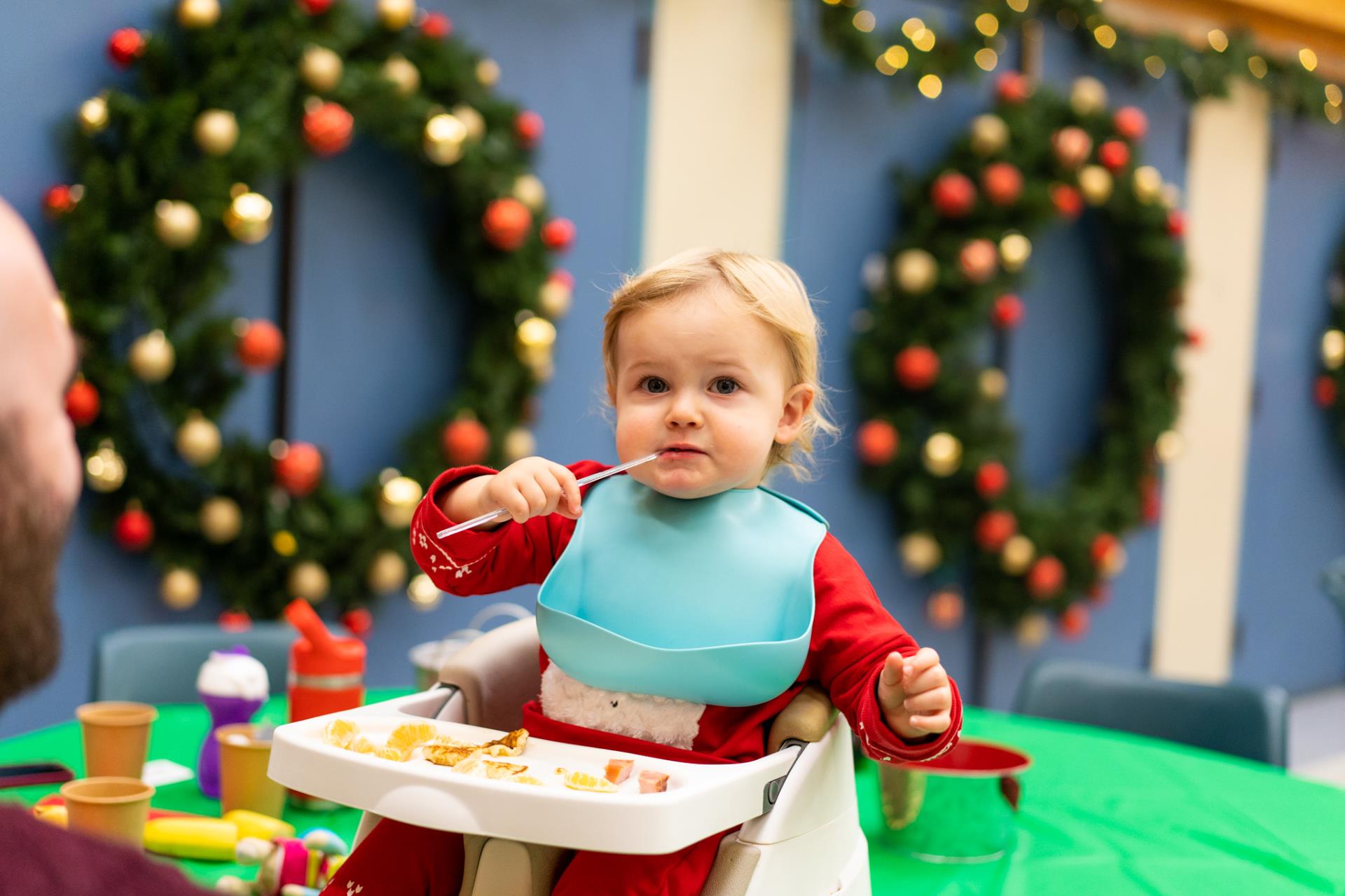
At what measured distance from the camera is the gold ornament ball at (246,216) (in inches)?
98.7

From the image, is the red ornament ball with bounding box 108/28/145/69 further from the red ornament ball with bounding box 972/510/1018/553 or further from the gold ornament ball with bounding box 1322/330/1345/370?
the gold ornament ball with bounding box 1322/330/1345/370

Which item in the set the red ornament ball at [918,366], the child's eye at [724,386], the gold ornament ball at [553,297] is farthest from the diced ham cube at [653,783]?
the red ornament ball at [918,366]

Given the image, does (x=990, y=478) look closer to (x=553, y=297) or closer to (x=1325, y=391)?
(x=553, y=297)

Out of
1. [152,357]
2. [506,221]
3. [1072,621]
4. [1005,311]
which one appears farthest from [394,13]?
[1072,621]

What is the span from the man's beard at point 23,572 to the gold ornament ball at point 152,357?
2.12m

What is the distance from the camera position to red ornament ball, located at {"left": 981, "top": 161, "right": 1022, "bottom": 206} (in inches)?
144

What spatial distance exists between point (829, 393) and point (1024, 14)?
4.35 ft

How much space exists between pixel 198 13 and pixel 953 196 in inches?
82.2

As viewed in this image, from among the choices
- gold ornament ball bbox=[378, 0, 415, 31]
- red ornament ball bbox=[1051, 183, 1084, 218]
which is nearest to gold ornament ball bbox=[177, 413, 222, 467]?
gold ornament ball bbox=[378, 0, 415, 31]

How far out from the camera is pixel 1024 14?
3869mm

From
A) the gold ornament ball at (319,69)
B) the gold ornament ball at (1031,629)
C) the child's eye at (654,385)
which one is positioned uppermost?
the gold ornament ball at (319,69)

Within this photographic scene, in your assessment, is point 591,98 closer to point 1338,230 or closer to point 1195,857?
point 1195,857

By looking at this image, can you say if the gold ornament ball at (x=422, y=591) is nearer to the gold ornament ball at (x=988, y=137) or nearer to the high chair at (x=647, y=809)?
the high chair at (x=647, y=809)

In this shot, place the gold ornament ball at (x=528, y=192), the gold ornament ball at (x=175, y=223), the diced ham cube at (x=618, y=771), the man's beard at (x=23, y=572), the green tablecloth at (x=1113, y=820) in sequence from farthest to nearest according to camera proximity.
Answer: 1. the gold ornament ball at (x=528, y=192)
2. the gold ornament ball at (x=175, y=223)
3. the green tablecloth at (x=1113, y=820)
4. the diced ham cube at (x=618, y=771)
5. the man's beard at (x=23, y=572)
